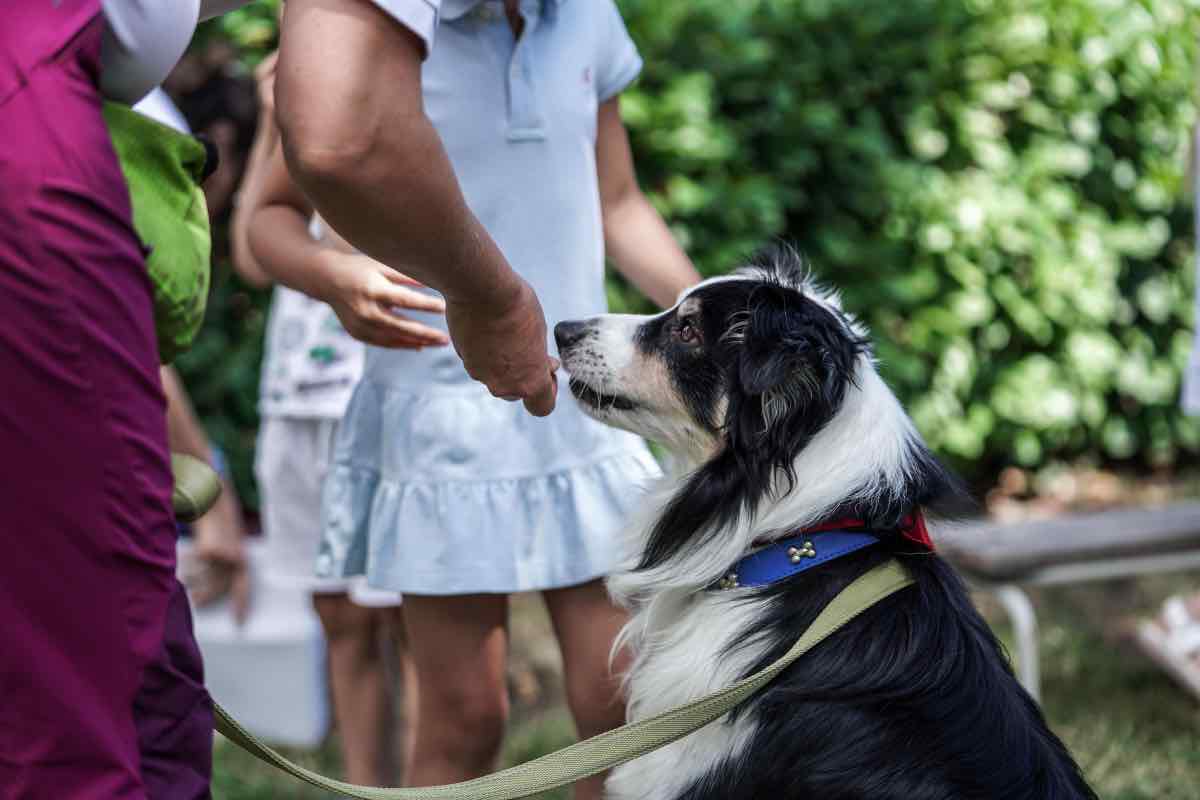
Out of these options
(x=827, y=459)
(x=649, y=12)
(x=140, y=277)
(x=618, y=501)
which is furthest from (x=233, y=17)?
(x=140, y=277)

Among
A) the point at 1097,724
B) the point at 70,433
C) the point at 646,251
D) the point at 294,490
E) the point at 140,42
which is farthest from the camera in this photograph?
the point at 1097,724

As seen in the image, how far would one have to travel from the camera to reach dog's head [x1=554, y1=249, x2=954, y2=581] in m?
1.96

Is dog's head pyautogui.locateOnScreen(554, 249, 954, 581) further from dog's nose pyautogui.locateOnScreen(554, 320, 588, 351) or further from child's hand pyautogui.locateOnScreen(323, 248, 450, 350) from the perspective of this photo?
child's hand pyautogui.locateOnScreen(323, 248, 450, 350)

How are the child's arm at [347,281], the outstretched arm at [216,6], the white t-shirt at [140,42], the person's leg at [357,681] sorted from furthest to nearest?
the person's leg at [357,681] < the child's arm at [347,281] < the outstretched arm at [216,6] < the white t-shirt at [140,42]

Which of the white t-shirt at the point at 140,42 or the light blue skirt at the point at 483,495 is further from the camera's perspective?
the light blue skirt at the point at 483,495

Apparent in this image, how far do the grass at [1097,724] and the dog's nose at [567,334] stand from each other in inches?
68.6

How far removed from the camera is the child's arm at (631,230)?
2.41m

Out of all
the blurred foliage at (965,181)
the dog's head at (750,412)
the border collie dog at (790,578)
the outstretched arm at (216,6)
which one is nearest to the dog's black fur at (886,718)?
the border collie dog at (790,578)

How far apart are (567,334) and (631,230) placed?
44 centimetres

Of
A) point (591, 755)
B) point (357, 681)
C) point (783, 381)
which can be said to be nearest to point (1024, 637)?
point (357, 681)

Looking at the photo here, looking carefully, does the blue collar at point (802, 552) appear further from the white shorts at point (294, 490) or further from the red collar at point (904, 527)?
the white shorts at point (294, 490)

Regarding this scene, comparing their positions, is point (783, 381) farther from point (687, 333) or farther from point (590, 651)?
point (590, 651)

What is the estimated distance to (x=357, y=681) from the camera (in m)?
3.21

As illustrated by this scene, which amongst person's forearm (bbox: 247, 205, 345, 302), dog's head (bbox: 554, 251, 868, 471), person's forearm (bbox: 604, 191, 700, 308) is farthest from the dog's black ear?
person's forearm (bbox: 247, 205, 345, 302)
